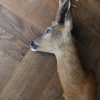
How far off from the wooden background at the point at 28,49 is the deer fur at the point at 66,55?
0.07m

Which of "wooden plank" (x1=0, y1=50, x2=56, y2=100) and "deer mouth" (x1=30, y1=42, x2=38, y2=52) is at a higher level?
"deer mouth" (x1=30, y1=42, x2=38, y2=52)

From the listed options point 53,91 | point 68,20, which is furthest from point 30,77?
point 68,20

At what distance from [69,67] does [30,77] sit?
0.23m

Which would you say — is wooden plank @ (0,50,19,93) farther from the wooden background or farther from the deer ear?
the deer ear

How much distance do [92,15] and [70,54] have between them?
10.7 inches

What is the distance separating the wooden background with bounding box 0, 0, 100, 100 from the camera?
1.33m

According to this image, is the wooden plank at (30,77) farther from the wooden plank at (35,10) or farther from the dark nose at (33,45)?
the wooden plank at (35,10)

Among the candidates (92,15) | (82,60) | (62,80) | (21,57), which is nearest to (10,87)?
(21,57)

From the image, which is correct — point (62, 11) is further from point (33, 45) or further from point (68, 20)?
point (33, 45)

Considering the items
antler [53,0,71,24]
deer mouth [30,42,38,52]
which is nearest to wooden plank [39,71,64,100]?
deer mouth [30,42,38,52]

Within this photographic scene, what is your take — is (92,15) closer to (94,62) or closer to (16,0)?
(94,62)

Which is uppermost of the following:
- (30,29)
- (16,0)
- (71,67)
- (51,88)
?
(16,0)

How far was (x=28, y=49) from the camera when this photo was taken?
1.37 metres

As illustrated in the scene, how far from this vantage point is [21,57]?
136 cm
